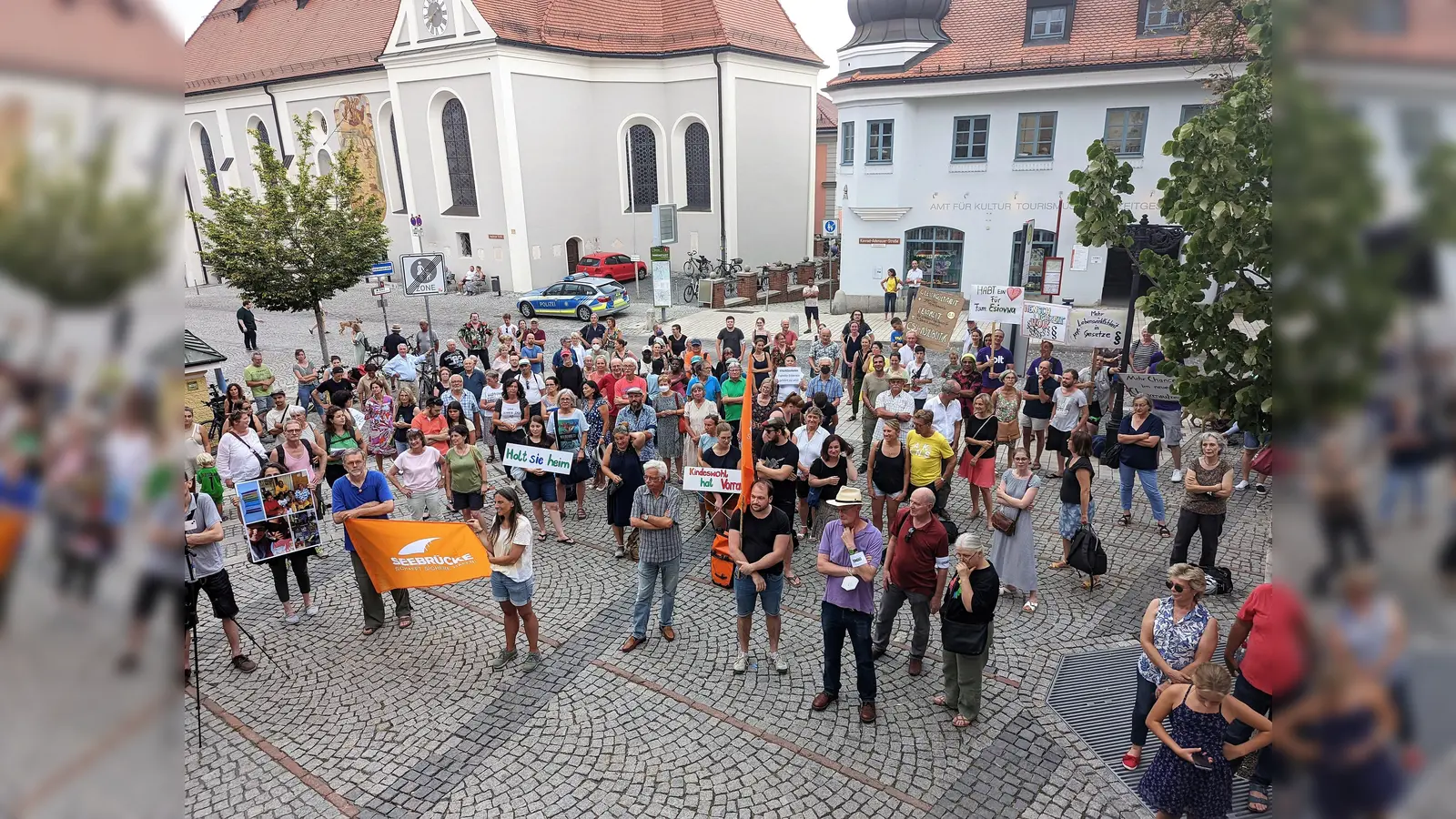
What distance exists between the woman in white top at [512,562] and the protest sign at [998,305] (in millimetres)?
9472

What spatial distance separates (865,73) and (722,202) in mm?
10320

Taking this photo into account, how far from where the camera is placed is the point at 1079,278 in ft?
78.8

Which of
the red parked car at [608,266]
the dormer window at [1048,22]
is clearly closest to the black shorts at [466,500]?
the dormer window at [1048,22]

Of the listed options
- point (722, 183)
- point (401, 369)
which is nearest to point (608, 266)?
point (722, 183)

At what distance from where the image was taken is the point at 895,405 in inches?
386

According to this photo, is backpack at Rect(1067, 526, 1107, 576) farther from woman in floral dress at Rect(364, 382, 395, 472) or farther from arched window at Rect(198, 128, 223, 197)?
arched window at Rect(198, 128, 223, 197)

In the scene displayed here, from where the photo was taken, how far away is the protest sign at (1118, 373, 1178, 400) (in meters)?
10.4

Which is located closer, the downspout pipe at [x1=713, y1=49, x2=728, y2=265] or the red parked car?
the red parked car

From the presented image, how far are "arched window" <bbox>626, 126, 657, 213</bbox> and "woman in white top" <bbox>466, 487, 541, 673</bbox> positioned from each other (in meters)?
30.8

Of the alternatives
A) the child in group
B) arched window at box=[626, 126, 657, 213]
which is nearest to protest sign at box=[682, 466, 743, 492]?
the child in group

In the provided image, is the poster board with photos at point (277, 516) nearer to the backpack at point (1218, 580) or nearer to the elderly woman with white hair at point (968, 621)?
the elderly woman with white hair at point (968, 621)
